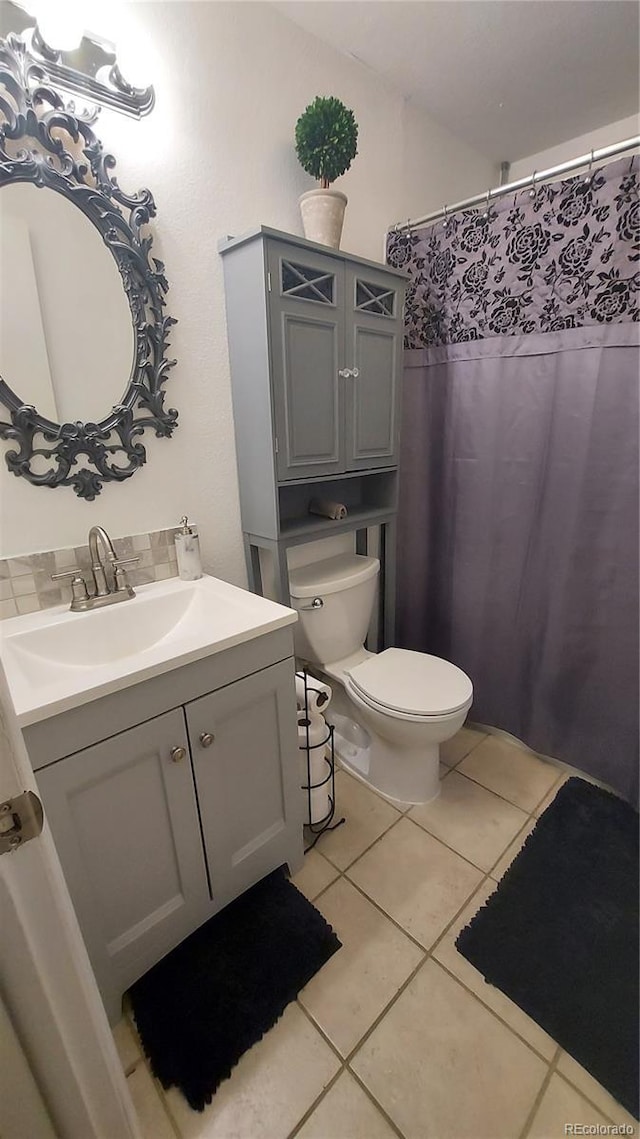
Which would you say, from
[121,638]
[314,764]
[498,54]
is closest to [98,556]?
[121,638]

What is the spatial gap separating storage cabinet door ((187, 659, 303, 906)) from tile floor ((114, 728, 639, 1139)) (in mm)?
253

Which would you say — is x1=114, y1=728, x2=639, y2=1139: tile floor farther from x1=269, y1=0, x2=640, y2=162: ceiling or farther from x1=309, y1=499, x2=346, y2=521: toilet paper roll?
x1=269, y1=0, x2=640, y2=162: ceiling

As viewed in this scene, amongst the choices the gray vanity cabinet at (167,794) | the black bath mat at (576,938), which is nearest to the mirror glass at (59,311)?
the gray vanity cabinet at (167,794)

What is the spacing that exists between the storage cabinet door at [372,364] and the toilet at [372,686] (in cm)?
42

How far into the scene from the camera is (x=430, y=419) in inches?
69.5

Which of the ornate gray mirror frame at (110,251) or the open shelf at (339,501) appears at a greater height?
the ornate gray mirror frame at (110,251)

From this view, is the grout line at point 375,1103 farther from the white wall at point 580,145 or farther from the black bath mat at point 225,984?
the white wall at point 580,145

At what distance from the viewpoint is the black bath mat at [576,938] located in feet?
3.17

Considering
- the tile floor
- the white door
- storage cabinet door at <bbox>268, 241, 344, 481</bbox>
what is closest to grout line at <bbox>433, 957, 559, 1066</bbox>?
the tile floor

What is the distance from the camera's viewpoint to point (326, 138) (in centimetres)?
125

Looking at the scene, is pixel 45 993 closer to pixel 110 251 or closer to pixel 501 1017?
pixel 501 1017

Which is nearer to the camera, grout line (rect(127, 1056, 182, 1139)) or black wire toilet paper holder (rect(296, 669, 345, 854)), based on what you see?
grout line (rect(127, 1056, 182, 1139))

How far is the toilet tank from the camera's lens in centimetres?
153

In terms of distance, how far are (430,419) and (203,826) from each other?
1.54 metres
